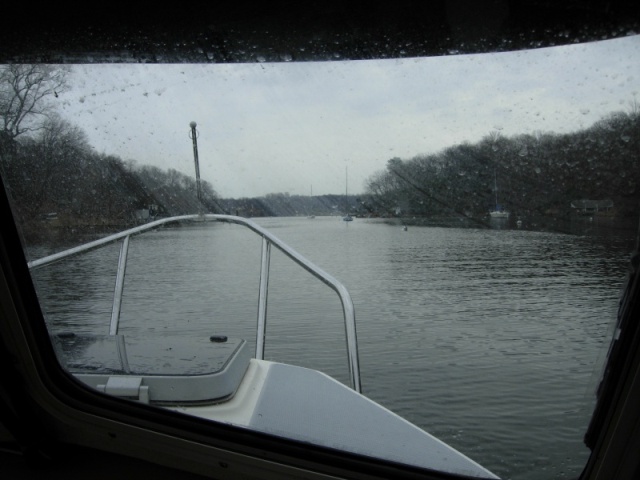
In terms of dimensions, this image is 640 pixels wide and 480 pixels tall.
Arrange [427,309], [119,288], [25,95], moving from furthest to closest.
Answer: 1. [427,309]
2. [119,288]
3. [25,95]

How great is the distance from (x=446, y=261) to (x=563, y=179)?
103 inches

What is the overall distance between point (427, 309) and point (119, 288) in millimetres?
3145

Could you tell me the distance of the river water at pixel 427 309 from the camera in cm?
221

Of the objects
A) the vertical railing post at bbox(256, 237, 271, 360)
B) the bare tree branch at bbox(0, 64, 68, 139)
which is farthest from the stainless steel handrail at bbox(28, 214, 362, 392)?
the bare tree branch at bbox(0, 64, 68, 139)

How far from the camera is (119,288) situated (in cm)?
254

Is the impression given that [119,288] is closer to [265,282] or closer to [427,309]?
[265,282]

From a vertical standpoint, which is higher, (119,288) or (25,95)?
(25,95)

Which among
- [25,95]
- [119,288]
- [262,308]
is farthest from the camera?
[262,308]

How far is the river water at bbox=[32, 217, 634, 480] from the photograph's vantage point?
7.24 ft

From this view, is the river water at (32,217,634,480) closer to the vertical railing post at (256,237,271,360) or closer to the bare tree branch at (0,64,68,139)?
the vertical railing post at (256,237,271,360)

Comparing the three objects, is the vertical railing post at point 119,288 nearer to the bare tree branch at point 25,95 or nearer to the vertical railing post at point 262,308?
the vertical railing post at point 262,308

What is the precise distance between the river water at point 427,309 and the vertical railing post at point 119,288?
0.04 metres


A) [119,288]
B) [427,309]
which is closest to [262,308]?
[119,288]

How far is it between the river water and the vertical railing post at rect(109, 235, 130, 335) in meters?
0.04
